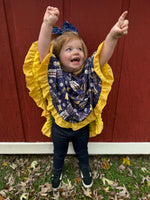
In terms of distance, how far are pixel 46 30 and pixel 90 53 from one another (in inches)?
20.8

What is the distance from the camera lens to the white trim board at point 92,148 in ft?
6.22

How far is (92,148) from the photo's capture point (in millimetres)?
1931

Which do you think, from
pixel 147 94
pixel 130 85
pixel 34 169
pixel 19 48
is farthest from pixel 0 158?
pixel 147 94

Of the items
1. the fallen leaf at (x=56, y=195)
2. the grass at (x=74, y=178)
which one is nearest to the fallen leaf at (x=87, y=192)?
the grass at (x=74, y=178)

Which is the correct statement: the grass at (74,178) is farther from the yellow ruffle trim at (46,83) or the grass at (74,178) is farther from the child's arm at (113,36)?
the child's arm at (113,36)

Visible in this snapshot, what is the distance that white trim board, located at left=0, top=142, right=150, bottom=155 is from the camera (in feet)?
6.22

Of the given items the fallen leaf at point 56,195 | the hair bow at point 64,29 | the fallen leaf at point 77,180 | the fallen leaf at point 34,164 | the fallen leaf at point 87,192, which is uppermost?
the hair bow at point 64,29

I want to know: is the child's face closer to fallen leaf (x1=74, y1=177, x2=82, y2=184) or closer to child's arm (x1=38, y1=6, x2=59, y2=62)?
child's arm (x1=38, y1=6, x2=59, y2=62)

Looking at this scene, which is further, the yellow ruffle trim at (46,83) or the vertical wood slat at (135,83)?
the vertical wood slat at (135,83)

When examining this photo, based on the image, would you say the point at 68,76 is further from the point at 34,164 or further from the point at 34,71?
the point at 34,164

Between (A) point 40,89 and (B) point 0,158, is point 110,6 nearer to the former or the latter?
(A) point 40,89

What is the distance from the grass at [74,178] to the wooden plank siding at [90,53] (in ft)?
0.92

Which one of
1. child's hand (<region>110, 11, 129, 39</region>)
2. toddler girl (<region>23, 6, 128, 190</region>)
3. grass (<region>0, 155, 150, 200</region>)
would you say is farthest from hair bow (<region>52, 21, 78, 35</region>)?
grass (<region>0, 155, 150, 200</region>)

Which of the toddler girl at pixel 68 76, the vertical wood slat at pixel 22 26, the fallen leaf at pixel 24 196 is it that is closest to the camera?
the toddler girl at pixel 68 76
